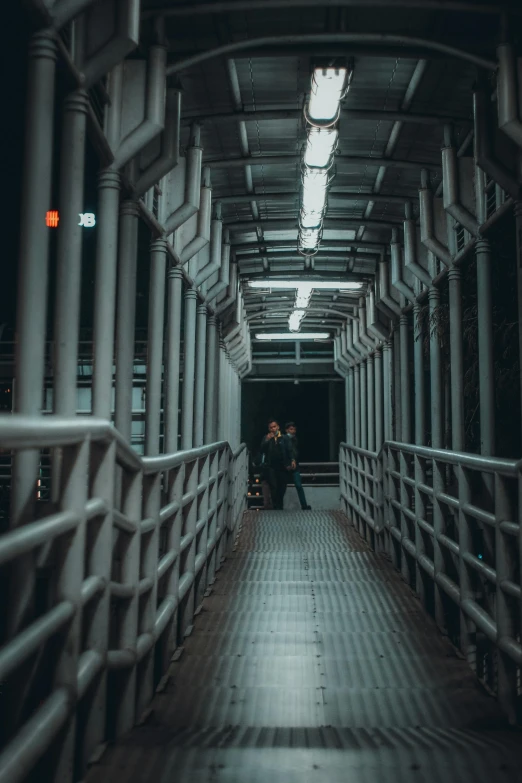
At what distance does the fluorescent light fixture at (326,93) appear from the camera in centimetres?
529

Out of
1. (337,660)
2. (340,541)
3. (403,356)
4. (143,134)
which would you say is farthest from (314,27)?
(340,541)

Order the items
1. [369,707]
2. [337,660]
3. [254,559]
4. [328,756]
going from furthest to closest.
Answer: [254,559] < [337,660] < [369,707] < [328,756]

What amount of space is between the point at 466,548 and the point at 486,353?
84.6 inches

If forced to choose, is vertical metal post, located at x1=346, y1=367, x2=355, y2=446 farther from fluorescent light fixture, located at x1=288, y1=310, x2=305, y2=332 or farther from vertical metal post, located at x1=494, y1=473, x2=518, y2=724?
vertical metal post, located at x1=494, y1=473, x2=518, y2=724

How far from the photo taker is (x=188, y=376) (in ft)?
25.1

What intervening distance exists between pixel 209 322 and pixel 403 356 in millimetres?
2871

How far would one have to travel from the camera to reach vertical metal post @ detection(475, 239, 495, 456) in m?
5.93

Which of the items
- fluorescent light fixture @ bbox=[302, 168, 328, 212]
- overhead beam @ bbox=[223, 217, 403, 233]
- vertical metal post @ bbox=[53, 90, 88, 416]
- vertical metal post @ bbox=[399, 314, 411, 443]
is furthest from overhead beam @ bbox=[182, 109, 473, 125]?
vertical metal post @ bbox=[399, 314, 411, 443]

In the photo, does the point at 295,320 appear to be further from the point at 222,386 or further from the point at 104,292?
the point at 104,292

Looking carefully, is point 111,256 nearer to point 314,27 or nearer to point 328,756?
point 314,27

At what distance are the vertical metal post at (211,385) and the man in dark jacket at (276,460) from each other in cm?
345

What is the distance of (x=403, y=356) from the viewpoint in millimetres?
10469

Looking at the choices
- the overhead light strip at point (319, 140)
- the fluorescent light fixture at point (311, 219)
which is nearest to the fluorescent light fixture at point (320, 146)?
the overhead light strip at point (319, 140)

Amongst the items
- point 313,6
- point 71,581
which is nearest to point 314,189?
point 313,6
